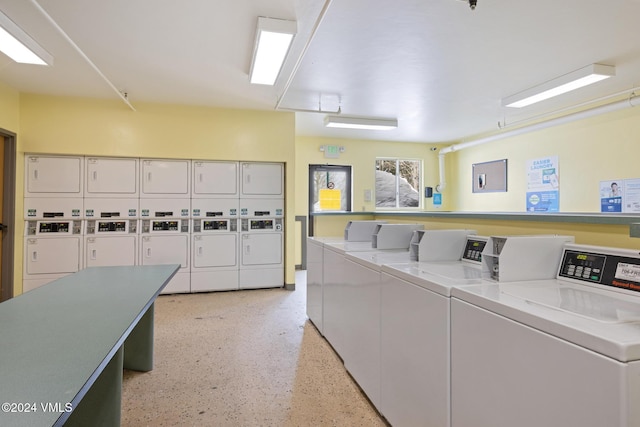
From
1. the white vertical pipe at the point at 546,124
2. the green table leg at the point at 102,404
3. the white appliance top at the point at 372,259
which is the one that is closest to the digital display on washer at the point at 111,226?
the green table leg at the point at 102,404

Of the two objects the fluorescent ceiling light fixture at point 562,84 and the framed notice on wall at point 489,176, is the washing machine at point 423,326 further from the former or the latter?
the framed notice on wall at point 489,176

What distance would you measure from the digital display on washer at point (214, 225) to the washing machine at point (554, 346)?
4.04 meters

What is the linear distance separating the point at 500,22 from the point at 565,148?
342 centimetres

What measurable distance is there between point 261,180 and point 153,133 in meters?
1.61

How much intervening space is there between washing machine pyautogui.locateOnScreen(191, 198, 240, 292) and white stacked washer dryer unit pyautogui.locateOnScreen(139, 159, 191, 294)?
11 cm

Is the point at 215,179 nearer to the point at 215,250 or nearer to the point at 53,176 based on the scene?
the point at 215,250

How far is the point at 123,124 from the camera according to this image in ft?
14.7

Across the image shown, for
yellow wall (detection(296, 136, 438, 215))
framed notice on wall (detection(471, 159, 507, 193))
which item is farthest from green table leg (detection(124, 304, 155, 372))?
framed notice on wall (detection(471, 159, 507, 193))

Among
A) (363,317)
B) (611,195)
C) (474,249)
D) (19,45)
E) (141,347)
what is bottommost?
(141,347)

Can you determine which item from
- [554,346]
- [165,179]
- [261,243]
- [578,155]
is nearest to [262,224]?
[261,243]

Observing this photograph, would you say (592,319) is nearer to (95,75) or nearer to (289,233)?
(289,233)

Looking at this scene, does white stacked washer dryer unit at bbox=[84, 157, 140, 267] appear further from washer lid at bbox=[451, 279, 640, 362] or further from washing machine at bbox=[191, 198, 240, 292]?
washer lid at bbox=[451, 279, 640, 362]

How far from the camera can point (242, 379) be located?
235 centimetres

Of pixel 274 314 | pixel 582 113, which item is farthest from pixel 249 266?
pixel 582 113
